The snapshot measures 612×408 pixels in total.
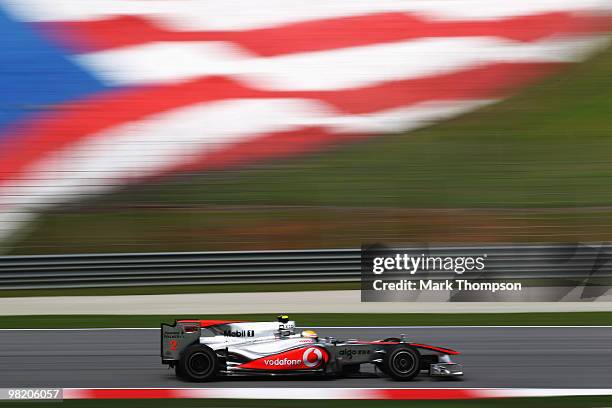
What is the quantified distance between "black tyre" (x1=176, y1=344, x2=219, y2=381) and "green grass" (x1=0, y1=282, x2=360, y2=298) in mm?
7516

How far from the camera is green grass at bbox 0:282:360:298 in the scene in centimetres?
1378

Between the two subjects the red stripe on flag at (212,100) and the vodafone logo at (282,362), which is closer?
the vodafone logo at (282,362)

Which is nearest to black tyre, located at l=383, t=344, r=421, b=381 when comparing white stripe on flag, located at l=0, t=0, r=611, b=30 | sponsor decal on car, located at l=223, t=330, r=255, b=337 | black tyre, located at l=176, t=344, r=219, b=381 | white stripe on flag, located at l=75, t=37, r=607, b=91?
sponsor decal on car, located at l=223, t=330, r=255, b=337

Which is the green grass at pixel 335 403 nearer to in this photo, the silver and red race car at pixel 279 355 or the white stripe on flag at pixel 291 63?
the silver and red race car at pixel 279 355

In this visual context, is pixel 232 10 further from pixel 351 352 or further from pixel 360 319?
pixel 351 352

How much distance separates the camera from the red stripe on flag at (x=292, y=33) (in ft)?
60.4

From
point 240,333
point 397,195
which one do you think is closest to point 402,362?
point 240,333

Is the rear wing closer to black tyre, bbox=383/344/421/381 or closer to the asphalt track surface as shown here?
the asphalt track surface

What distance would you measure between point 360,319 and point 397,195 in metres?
6.27

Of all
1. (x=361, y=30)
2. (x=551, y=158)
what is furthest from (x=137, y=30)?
(x=551, y=158)

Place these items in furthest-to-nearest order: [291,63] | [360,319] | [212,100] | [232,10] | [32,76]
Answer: [232,10]
[291,63]
[212,100]
[32,76]
[360,319]

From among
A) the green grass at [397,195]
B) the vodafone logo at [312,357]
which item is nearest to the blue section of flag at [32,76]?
the green grass at [397,195]

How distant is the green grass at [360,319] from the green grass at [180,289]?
8.52 feet

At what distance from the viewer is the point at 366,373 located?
6375 millimetres
